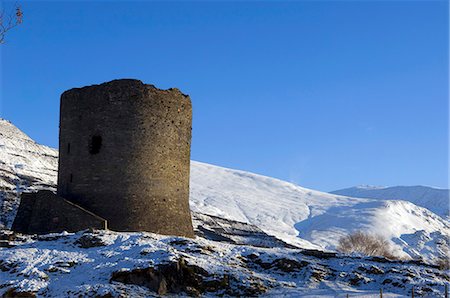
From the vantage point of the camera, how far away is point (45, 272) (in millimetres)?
19469

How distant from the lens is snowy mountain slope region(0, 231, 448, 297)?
19.0m

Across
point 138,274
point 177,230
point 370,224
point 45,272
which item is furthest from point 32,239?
point 370,224

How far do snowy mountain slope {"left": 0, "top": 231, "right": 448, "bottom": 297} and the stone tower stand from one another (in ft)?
12.4

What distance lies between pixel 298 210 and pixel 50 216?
9400cm

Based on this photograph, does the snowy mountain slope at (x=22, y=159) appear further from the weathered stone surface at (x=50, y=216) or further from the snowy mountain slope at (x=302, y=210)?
the snowy mountain slope at (x=302, y=210)

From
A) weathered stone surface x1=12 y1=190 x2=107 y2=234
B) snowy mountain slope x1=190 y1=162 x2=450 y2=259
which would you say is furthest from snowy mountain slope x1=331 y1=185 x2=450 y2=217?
weathered stone surface x1=12 y1=190 x2=107 y2=234

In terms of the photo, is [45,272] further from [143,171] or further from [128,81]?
[128,81]

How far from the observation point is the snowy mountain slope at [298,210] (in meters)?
90.1

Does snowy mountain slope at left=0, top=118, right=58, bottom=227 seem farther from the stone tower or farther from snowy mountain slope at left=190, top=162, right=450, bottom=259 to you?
snowy mountain slope at left=190, top=162, right=450, bottom=259

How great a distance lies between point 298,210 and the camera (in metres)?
118

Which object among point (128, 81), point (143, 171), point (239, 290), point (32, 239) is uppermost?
point (128, 81)

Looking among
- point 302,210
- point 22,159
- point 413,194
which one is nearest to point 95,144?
point 22,159

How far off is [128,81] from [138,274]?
10840 mm

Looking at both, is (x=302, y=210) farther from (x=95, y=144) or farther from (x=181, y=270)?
(x=181, y=270)
